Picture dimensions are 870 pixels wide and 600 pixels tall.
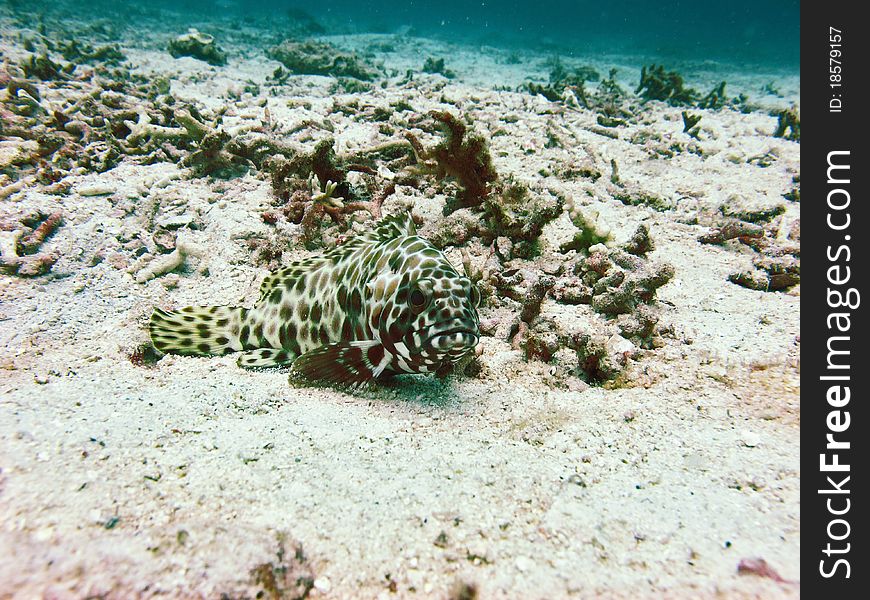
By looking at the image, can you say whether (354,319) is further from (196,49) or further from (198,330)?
(196,49)

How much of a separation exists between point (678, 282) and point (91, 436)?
5.26 m

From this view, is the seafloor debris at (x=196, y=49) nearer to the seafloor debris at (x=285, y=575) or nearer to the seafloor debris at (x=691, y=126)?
the seafloor debris at (x=691, y=126)

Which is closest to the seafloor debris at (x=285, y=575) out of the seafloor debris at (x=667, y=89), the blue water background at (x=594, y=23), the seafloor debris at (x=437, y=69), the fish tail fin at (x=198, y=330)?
the fish tail fin at (x=198, y=330)

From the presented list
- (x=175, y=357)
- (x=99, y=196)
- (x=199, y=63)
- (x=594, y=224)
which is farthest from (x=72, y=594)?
(x=199, y=63)

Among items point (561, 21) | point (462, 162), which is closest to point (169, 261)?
point (462, 162)

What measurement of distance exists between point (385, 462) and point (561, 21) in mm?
64859

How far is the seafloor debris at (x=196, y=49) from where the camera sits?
16.1 m

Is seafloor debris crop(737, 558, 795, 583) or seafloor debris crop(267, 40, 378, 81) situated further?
seafloor debris crop(267, 40, 378, 81)

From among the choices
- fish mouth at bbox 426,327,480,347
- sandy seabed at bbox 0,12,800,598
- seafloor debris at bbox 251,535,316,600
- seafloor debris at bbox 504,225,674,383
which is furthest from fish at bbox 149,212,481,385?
seafloor debris at bbox 251,535,316,600

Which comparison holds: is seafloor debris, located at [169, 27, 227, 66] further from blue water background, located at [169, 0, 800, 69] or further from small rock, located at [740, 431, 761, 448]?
small rock, located at [740, 431, 761, 448]

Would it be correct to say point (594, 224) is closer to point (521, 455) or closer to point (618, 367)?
point (618, 367)

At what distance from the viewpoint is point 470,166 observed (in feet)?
18.3

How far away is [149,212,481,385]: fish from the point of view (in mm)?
3135

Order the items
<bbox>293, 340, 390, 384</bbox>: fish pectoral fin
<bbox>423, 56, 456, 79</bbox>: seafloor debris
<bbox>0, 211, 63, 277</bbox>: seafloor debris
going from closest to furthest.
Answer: <bbox>293, 340, 390, 384</bbox>: fish pectoral fin
<bbox>0, 211, 63, 277</bbox>: seafloor debris
<bbox>423, 56, 456, 79</bbox>: seafloor debris
